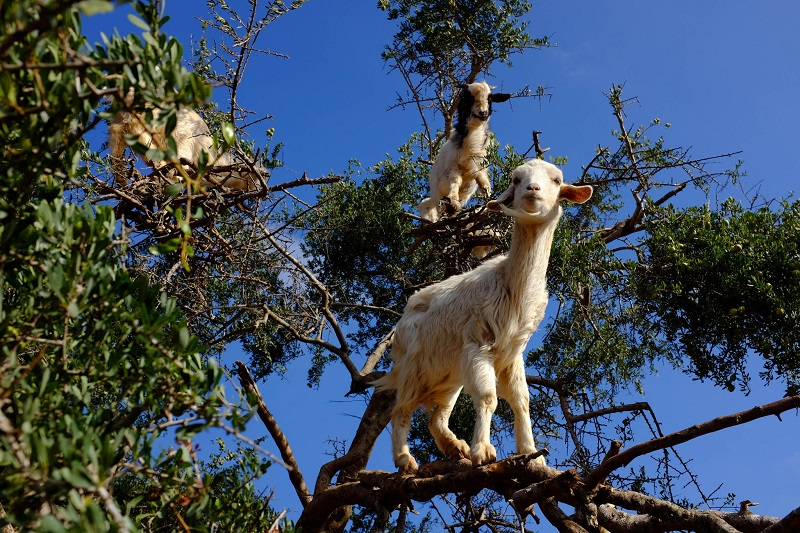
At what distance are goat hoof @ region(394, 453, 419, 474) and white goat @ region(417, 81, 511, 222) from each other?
409 cm

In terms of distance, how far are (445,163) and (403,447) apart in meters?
4.50

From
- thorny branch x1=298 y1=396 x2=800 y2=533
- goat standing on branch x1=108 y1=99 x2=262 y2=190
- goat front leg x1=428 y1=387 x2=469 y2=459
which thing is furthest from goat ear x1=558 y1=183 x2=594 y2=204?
goat standing on branch x1=108 y1=99 x2=262 y2=190

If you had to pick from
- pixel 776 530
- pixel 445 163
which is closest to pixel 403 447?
pixel 776 530

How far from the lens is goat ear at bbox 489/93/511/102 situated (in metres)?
9.59

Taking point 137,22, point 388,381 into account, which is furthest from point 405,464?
point 137,22

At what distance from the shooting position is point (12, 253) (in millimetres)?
2580

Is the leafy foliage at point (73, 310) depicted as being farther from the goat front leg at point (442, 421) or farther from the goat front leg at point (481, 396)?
the goat front leg at point (442, 421)

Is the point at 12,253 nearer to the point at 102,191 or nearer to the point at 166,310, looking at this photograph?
the point at 166,310

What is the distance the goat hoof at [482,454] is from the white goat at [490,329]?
278 mm

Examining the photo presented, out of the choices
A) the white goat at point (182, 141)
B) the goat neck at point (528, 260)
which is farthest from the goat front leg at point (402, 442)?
the white goat at point (182, 141)

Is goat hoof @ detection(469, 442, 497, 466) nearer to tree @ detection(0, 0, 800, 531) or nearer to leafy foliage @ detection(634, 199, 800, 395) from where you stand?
tree @ detection(0, 0, 800, 531)

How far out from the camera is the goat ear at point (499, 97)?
9.59 m

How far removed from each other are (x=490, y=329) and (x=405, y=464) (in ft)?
3.26

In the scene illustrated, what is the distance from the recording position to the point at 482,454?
455 cm
